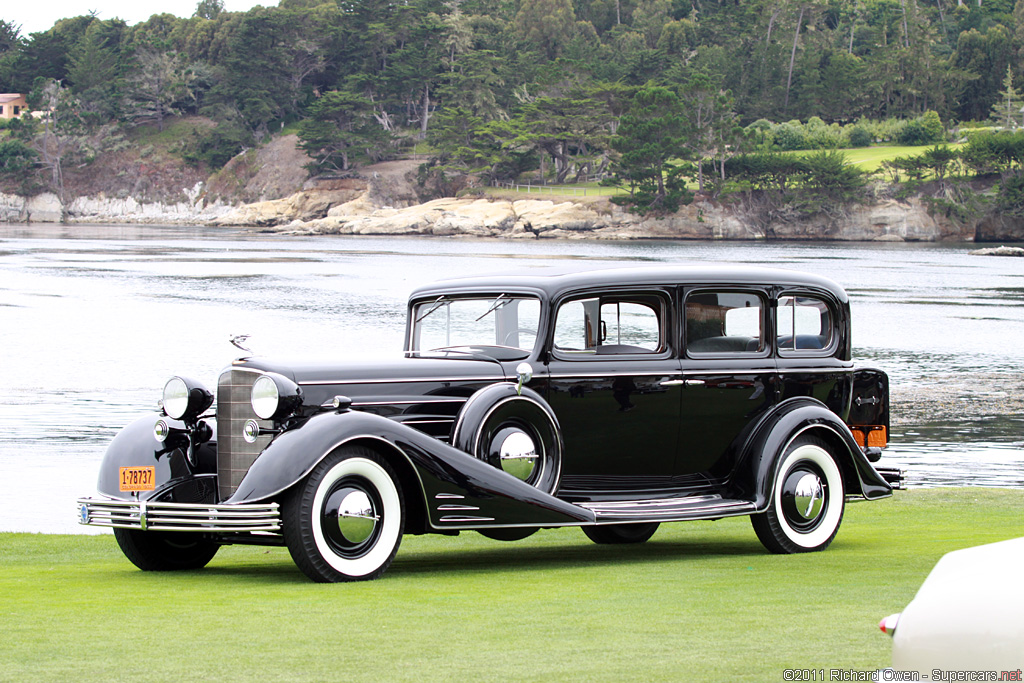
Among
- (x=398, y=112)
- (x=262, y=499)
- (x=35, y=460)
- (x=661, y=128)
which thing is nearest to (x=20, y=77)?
(x=398, y=112)

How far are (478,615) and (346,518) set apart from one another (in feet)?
4.50

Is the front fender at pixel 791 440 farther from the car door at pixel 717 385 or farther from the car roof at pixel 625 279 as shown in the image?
the car roof at pixel 625 279

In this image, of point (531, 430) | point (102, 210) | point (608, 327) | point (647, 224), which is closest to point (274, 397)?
point (531, 430)

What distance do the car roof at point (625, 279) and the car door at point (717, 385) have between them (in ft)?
0.42

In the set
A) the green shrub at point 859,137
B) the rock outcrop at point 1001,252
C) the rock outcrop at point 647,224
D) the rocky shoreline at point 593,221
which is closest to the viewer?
the rock outcrop at point 1001,252

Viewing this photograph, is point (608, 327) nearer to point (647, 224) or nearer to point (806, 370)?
point (806, 370)

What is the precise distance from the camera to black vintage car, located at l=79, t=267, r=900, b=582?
670 cm

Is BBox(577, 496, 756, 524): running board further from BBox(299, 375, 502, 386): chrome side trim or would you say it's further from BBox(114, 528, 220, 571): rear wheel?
BBox(114, 528, 220, 571): rear wheel

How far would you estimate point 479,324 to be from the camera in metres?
8.48

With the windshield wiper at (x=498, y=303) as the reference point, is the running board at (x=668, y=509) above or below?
below

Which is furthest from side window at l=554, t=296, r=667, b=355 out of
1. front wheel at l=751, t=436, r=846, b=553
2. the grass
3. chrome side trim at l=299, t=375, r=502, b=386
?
the grass

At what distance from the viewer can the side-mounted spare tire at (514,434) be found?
7.31 metres

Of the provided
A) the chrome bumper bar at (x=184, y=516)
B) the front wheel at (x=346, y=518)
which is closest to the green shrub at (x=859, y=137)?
the front wheel at (x=346, y=518)

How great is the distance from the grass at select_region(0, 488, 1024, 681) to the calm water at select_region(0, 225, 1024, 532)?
6.52ft
